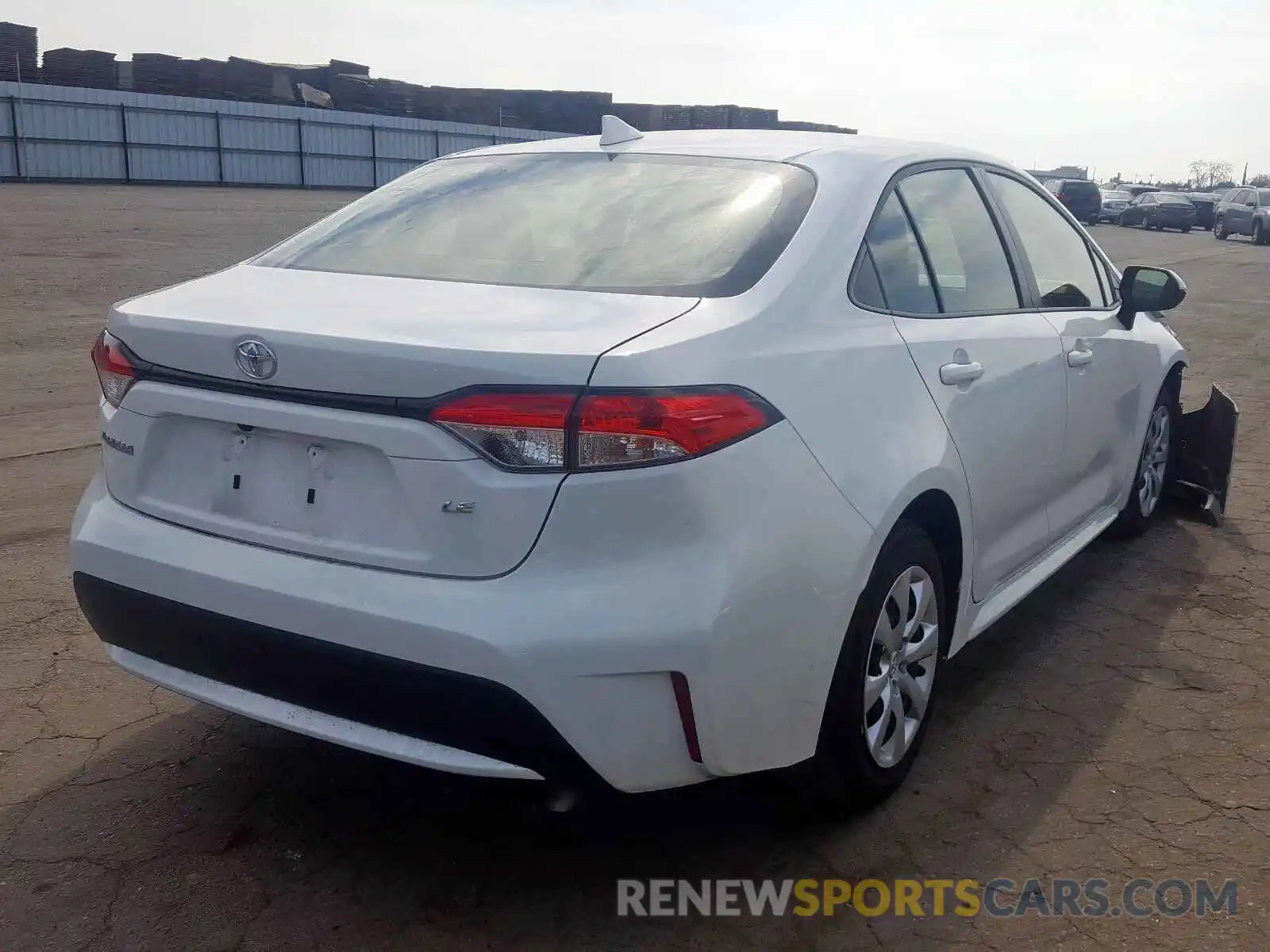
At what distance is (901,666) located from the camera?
2.99m

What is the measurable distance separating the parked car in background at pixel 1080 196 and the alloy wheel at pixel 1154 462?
3226 centimetres

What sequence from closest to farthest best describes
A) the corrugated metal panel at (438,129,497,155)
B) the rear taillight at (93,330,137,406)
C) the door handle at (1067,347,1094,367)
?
the rear taillight at (93,330,137,406), the door handle at (1067,347,1094,367), the corrugated metal panel at (438,129,497,155)

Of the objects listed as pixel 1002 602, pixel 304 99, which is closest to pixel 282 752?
pixel 1002 602

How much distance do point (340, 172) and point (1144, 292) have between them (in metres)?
33.7

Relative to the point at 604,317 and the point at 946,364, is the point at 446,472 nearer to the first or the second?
the point at 604,317

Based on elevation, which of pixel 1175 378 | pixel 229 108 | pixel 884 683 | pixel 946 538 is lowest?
pixel 884 683

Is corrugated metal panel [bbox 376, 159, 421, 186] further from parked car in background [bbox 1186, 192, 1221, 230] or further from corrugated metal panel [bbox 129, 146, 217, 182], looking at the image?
parked car in background [bbox 1186, 192, 1221, 230]

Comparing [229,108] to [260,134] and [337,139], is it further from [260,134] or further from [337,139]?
[337,139]

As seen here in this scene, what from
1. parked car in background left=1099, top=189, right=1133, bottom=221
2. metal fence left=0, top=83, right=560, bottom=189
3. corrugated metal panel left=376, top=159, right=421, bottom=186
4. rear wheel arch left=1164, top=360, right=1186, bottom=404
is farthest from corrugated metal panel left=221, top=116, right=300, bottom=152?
rear wheel arch left=1164, top=360, right=1186, bottom=404

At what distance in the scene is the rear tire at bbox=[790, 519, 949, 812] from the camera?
270 cm

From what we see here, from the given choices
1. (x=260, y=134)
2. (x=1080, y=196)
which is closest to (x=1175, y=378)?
(x=260, y=134)

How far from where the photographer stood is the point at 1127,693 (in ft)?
12.3

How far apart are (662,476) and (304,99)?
117 ft

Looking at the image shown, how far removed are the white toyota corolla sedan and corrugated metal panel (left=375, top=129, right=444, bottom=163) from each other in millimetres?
33946
